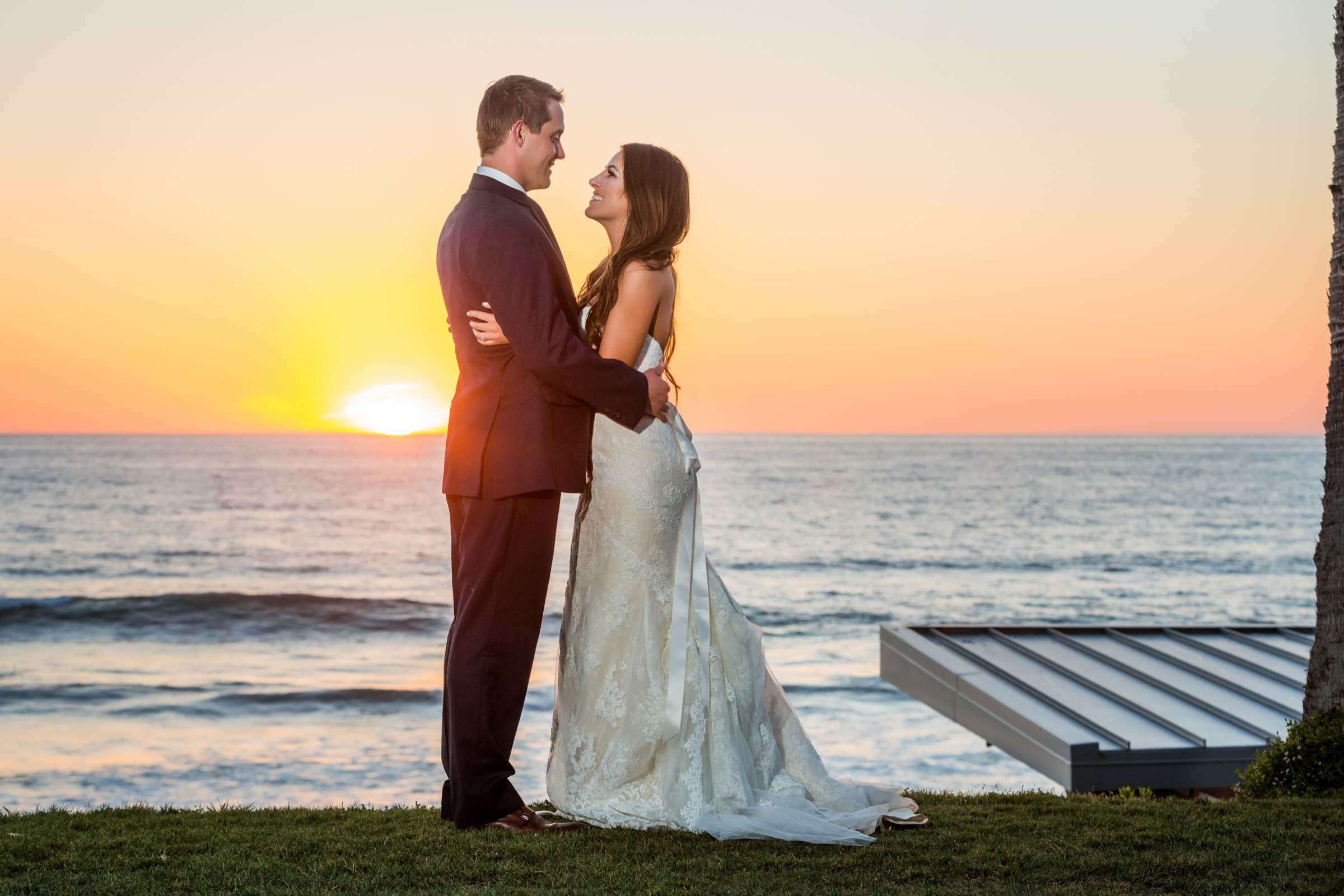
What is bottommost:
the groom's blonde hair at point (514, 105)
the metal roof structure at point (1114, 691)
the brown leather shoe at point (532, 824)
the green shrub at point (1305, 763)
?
the metal roof structure at point (1114, 691)

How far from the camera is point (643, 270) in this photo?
11.7ft

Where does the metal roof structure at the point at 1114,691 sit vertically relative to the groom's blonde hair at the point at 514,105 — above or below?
below

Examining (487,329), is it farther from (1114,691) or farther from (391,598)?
(391,598)

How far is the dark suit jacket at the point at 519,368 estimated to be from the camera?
3.31 meters

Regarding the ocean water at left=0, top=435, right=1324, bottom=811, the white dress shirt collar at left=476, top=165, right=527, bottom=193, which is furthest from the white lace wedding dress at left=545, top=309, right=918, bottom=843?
the ocean water at left=0, top=435, right=1324, bottom=811

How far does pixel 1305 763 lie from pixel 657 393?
337 cm

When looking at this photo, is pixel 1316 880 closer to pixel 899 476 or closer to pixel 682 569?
pixel 682 569

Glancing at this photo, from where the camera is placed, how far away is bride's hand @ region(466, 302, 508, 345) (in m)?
3.39

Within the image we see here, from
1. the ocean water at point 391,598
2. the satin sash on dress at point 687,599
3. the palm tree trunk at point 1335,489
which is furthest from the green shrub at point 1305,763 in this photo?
the ocean water at point 391,598

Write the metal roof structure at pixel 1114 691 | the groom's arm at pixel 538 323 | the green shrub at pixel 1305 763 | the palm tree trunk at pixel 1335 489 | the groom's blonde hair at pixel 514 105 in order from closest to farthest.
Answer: the groom's arm at pixel 538 323 < the groom's blonde hair at pixel 514 105 < the green shrub at pixel 1305 763 < the palm tree trunk at pixel 1335 489 < the metal roof structure at pixel 1114 691

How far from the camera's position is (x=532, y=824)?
3463 millimetres

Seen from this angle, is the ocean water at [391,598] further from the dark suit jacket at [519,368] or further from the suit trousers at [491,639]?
the dark suit jacket at [519,368]

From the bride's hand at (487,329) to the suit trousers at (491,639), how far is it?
472 millimetres

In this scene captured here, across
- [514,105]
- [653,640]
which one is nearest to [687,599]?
[653,640]
